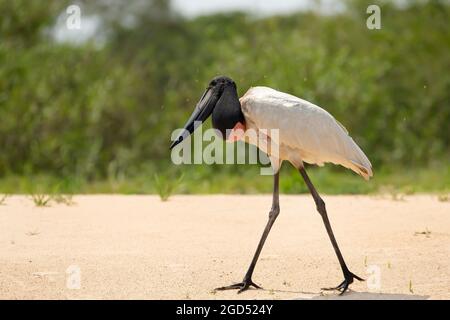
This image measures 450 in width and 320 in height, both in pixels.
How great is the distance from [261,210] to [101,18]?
14.7 m

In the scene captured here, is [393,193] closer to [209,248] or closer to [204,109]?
[209,248]

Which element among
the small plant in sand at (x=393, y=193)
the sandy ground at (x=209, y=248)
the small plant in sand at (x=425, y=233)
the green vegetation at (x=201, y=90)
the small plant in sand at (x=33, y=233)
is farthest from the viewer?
the green vegetation at (x=201, y=90)

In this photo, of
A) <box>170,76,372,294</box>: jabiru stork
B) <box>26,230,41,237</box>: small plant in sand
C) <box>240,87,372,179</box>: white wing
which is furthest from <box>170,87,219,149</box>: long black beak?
<box>26,230,41,237</box>: small plant in sand

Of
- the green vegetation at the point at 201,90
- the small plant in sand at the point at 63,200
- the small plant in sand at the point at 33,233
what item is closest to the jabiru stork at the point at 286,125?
the small plant in sand at the point at 33,233

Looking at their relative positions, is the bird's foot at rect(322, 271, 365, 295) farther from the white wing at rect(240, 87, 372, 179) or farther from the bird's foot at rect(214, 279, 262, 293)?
the white wing at rect(240, 87, 372, 179)

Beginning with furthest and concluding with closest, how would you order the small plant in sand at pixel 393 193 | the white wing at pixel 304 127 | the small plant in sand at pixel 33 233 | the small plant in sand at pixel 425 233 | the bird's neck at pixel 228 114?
the small plant in sand at pixel 393 193 < the small plant in sand at pixel 425 233 < the small plant in sand at pixel 33 233 < the bird's neck at pixel 228 114 < the white wing at pixel 304 127

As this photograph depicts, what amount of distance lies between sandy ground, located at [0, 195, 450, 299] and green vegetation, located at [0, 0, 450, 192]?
1.66 m

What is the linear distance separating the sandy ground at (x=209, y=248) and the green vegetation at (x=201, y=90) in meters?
1.66

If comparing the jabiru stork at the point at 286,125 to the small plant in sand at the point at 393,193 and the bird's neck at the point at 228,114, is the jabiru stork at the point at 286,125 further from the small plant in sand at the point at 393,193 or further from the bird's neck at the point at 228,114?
the small plant in sand at the point at 393,193

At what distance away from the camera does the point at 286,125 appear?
17.1ft

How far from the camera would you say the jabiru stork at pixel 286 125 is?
522cm

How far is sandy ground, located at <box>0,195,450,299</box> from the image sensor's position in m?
4.81
